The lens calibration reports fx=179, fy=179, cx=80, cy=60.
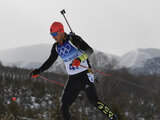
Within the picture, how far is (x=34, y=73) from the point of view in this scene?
4195 millimetres

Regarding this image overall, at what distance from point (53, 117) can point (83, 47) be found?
1123 centimetres

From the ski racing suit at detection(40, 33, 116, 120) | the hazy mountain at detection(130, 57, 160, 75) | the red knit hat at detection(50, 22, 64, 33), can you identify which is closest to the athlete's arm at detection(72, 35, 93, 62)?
the ski racing suit at detection(40, 33, 116, 120)

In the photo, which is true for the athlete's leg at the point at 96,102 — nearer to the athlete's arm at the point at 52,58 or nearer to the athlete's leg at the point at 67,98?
the athlete's leg at the point at 67,98

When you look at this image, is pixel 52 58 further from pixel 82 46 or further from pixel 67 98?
pixel 67 98

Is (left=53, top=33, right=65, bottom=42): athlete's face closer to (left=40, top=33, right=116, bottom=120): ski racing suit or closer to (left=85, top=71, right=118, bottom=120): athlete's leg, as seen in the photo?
(left=40, top=33, right=116, bottom=120): ski racing suit

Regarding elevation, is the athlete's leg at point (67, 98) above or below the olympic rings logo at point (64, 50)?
below

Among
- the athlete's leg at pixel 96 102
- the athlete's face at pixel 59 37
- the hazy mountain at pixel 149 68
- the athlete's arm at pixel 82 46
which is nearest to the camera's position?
the athlete's leg at pixel 96 102

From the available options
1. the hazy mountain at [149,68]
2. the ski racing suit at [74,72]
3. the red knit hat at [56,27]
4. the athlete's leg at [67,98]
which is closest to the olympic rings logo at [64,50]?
the ski racing suit at [74,72]

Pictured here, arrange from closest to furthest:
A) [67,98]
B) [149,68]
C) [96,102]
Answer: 1. [96,102]
2. [67,98]
3. [149,68]

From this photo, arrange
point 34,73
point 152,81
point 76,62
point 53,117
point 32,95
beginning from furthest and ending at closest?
point 152,81
point 32,95
point 53,117
point 34,73
point 76,62

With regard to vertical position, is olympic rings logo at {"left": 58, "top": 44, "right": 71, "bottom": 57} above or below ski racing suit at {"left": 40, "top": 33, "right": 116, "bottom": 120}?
above

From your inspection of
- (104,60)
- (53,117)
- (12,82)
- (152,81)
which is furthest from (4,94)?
(152,81)

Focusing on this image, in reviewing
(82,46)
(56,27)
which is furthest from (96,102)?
(56,27)

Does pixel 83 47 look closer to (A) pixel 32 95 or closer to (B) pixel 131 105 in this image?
(A) pixel 32 95
